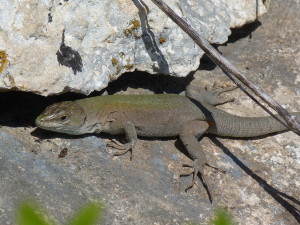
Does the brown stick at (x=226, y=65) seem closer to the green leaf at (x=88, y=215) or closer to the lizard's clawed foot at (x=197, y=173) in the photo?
the lizard's clawed foot at (x=197, y=173)

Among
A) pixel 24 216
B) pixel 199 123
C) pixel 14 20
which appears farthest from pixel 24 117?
pixel 24 216

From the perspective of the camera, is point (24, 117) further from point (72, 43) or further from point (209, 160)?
point (209, 160)

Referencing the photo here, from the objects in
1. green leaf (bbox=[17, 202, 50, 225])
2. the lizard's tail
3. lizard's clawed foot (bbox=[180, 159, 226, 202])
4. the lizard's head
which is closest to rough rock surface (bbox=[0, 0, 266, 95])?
the lizard's head

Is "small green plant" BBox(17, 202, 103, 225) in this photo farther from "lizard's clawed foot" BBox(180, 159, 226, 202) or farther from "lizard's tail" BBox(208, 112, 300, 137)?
"lizard's tail" BBox(208, 112, 300, 137)

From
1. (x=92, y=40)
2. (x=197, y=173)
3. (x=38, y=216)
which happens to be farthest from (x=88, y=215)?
(x=92, y=40)

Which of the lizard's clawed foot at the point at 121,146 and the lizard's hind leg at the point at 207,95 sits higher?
the lizard's hind leg at the point at 207,95

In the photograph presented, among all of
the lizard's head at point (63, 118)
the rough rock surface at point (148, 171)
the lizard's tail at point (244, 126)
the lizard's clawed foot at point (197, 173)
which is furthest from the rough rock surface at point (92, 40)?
the lizard's clawed foot at point (197, 173)
